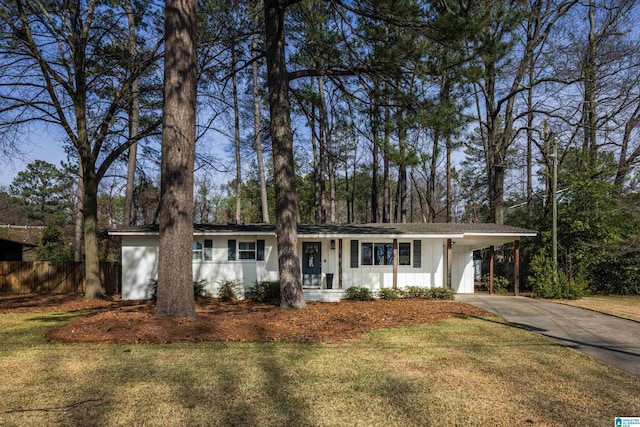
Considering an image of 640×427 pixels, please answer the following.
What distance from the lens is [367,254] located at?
17078 mm

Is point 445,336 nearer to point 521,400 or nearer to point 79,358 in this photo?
point 521,400

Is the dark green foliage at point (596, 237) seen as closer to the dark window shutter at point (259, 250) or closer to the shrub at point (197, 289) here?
the dark window shutter at point (259, 250)

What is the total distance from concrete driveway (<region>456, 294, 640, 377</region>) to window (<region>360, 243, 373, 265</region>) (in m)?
4.38

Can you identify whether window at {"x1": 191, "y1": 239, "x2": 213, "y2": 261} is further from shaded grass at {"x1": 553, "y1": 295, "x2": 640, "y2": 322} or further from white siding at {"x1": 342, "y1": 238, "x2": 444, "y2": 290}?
shaded grass at {"x1": 553, "y1": 295, "x2": 640, "y2": 322}

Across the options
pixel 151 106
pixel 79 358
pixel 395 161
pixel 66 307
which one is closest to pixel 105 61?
pixel 151 106

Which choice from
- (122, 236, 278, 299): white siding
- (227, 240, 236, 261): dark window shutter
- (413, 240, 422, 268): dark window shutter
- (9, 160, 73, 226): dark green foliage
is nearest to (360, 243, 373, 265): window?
(413, 240, 422, 268): dark window shutter

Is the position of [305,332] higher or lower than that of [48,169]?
lower

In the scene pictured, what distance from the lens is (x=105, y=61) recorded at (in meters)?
14.0

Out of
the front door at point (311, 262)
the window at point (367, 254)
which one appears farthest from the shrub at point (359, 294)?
the front door at point (311, 262)

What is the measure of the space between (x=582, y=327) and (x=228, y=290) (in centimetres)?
1140

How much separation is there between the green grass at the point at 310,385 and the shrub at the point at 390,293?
25.5 feet

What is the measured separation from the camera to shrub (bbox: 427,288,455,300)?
15398 millimetres

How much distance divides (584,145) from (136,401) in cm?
2633

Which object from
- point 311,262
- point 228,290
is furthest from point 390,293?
point 228,290
